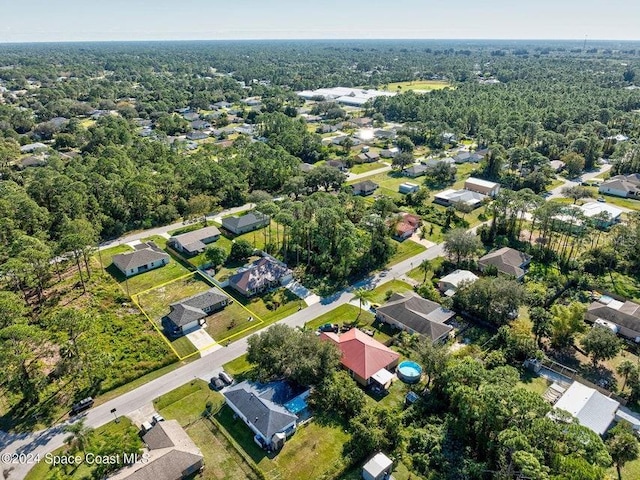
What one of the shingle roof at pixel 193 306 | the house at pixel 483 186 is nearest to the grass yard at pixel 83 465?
the shingle roof at pixel 193 306

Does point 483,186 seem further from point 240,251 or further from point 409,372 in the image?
point 409,372

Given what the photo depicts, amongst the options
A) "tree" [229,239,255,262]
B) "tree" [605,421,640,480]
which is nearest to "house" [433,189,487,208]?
"tree" [229,239,255,262]

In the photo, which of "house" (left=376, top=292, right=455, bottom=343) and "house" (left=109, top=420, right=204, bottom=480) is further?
"house" (left=376, top=292, right=455, bottom=343)

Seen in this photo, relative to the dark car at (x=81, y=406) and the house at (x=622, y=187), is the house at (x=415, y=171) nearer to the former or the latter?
the house at (x=622, y=187)

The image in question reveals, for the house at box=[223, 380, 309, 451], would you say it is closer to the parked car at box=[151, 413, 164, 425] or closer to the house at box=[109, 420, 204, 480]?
the house at box=[109, 420, 204, 480]

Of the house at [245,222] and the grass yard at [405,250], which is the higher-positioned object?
the house at [245,222]

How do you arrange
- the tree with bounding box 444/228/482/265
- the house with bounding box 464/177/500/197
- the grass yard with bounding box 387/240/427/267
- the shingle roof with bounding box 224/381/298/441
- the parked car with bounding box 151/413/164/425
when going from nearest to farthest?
the shingle roof with bounding box 224/381/298/441 < the parked car with bounding box 151/413/164/425 < the tree with bounding box 444/228/482/265 < the grass yard with bounding box 387/240/427/267 < the house with bounding box 464/177/500/197

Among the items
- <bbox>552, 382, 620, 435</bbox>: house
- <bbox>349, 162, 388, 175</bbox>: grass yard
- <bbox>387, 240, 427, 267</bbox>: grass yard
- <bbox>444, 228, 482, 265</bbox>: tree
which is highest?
<bbox>444, 228, 482, 265</bbox>: tree
